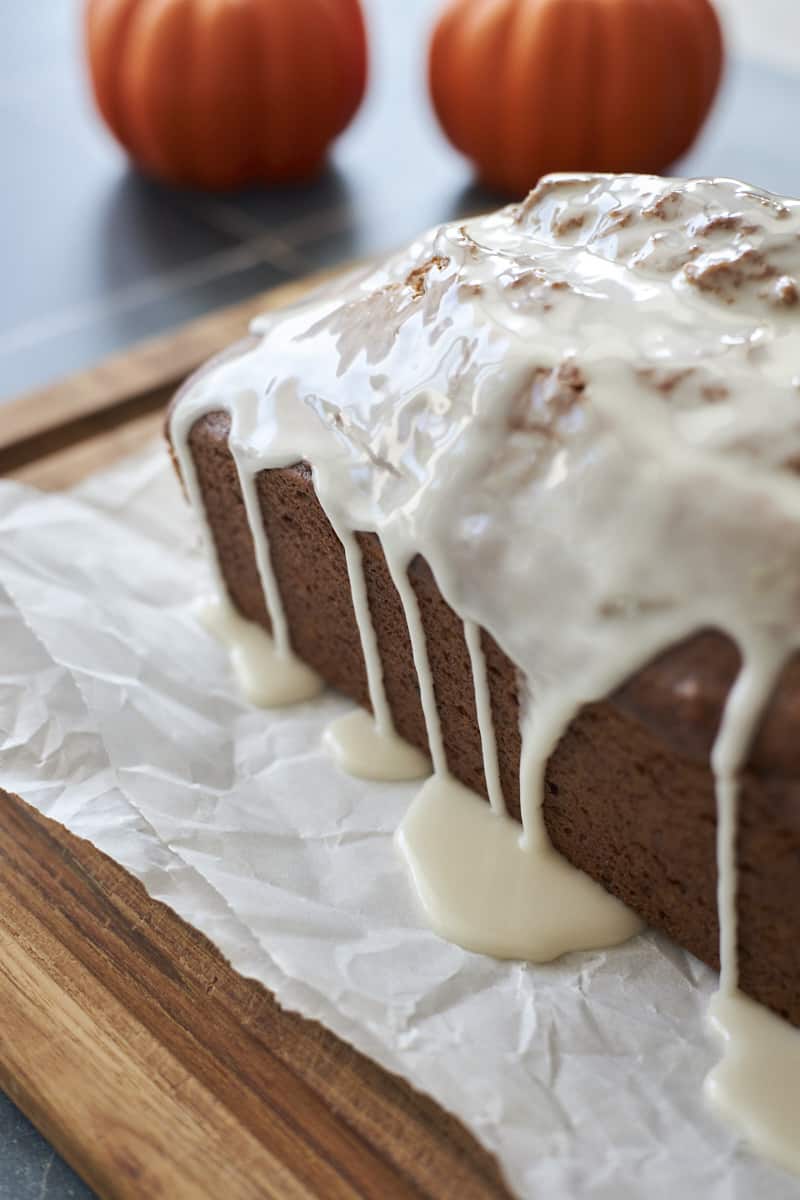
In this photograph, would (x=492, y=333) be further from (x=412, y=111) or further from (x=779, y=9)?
(x=779, y=9)

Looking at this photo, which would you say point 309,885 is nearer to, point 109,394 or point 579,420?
point 579,420

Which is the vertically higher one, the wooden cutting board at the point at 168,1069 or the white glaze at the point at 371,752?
the wooden cutting board at the point at 168,1069

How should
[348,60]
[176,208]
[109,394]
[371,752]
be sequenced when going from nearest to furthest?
[371,752]
[109,394]
[348,60]
[176,208]

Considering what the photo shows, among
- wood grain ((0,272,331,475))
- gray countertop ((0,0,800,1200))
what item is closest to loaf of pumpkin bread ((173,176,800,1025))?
wood grain ((0,272,331,475))

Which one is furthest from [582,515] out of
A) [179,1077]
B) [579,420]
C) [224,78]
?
[224,78]

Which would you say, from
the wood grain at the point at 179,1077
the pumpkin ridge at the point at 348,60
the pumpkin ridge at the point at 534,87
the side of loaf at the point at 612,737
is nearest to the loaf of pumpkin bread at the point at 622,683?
the side of loaf at the point at 612,737

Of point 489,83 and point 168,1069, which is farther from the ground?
point 489,83

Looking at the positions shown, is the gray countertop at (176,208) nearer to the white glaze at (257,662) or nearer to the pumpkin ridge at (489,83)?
the pumpkin ridge at (489,83)
